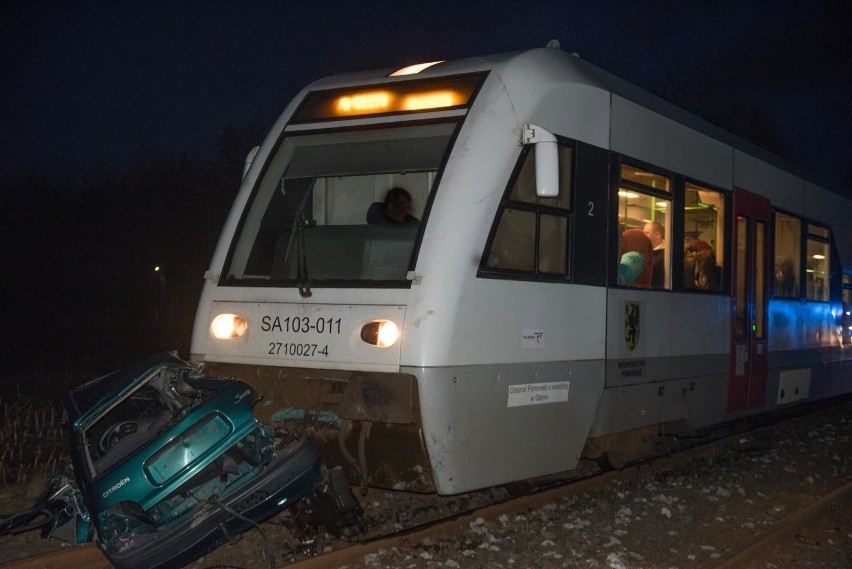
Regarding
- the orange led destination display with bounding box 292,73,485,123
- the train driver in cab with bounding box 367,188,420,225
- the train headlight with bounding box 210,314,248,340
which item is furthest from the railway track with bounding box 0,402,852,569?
the orange led destination display with bounding box 292,73,485,123

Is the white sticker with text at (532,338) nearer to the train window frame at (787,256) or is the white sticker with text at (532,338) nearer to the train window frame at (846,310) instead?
the train window frame at (787,256)

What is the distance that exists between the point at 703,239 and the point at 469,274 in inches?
143

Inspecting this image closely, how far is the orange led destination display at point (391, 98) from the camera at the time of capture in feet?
20.5

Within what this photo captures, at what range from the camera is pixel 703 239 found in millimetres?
8523

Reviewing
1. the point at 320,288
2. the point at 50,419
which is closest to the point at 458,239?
the point at 320,288

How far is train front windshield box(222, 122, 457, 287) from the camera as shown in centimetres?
622

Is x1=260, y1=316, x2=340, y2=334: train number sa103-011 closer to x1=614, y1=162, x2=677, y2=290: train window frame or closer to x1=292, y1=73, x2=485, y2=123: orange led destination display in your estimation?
x1=292, y1=73, x2=485, y2=123: orange led destination display

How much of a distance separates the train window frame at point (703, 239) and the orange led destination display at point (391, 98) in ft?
8.77

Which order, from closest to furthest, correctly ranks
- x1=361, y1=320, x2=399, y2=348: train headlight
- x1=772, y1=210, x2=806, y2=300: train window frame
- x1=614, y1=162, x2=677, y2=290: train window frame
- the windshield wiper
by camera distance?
x1=361, y1=320, x2=399, y2=348: train headlight, the windshield wiper, x1=614, y1=162, x2=677, y2=290: train window frame, x1=772, y1=210, x2=806, y2=300: train window frame

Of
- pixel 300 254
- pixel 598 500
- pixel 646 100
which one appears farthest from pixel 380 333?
pixel 646 100

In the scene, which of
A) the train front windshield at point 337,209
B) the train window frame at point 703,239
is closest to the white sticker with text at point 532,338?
the train front windshield at point 337,209

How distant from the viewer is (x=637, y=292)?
7.35 metres

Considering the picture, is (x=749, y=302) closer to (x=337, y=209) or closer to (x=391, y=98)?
(x=337, y=209)

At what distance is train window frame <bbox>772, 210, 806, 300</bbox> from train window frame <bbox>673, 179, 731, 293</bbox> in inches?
61.0
